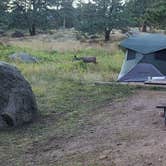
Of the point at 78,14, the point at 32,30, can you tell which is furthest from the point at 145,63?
the point at 32,30

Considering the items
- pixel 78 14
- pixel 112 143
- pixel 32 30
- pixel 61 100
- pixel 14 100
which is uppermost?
pixel 78 14

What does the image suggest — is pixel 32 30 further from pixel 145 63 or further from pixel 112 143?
pixel 112 143

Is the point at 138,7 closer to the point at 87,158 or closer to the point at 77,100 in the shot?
the point at 77,100

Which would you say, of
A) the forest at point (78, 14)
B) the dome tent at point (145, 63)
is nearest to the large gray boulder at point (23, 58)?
the dome tent at point (145, 63)

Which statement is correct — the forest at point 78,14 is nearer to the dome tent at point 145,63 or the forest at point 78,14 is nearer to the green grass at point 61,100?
the green grass at point 61,100

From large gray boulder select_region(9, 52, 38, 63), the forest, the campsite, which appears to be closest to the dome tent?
the campsite

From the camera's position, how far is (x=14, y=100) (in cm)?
798

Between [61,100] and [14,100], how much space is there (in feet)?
6.88

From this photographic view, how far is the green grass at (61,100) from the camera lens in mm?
6868

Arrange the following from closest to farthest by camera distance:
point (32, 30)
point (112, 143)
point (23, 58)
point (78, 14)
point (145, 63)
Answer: point (112, 143) < point (145, 63) < point (23, 58) < point (78, 14) < point (32, 30)

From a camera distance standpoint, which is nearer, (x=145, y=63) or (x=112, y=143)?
(x=112, y=143)

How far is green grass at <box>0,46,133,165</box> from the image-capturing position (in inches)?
270

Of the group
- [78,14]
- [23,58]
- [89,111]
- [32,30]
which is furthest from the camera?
[32,30]

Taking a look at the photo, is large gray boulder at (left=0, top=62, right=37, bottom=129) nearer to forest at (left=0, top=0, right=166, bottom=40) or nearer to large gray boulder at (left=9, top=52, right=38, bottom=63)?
large gray boulder at (left=9, top=52, right=38, bottom=63)
